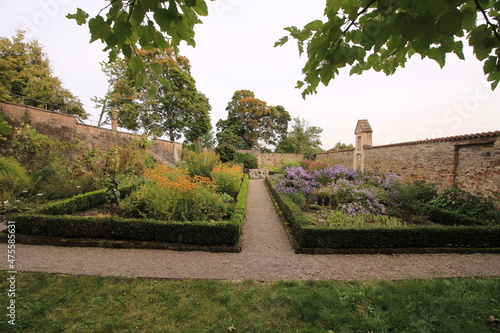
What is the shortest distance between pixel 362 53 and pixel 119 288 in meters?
3.62

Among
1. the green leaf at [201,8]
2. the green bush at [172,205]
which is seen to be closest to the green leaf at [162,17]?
the green leaf at [201,8]

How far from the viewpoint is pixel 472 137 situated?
606 centimetres

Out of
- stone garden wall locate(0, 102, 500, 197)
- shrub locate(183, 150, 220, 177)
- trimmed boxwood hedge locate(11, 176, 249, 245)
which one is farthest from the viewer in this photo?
shrub locate(183, 150, 220, 177)

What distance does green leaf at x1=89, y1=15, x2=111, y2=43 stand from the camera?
1090 mm

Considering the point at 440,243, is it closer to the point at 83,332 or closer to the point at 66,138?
the point at 83,332

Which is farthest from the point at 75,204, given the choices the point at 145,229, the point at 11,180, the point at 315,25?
the point at 315,25

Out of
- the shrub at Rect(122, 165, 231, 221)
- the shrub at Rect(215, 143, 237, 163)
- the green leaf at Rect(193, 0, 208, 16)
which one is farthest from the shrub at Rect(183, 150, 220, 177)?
the green leaf at Rect(193, 0, 208, 16)

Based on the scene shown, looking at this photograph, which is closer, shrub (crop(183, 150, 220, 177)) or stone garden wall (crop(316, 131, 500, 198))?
stone garden wall (crop(316, 131, 500, 198))

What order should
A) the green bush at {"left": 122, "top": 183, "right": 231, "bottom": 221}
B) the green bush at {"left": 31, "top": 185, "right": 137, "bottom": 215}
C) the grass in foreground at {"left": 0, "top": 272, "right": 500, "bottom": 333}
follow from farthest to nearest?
the green bush at {"left": 122, "top": 183, "right": 231, "bottom": 221} → the green bush at {"left": 31, "top": 185, "right": 137, "bottom": 215} → the grass in foreground at {"left": 0, "top": 272, "right": 500, "bottom": 333}

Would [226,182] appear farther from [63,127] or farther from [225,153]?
[225,153]

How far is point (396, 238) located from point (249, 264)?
3.07m

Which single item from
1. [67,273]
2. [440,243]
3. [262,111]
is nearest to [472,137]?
[440,243]

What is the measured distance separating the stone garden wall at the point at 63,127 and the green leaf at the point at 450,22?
451 inches

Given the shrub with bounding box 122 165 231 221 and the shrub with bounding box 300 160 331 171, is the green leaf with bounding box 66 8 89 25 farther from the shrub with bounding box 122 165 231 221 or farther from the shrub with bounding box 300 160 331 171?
the shrub with bounding box 300 160 331 171
